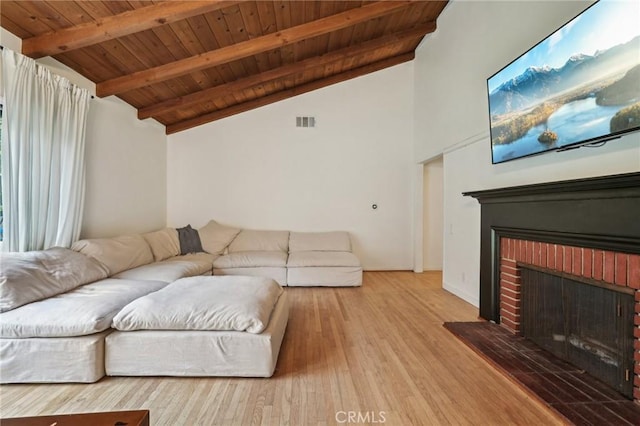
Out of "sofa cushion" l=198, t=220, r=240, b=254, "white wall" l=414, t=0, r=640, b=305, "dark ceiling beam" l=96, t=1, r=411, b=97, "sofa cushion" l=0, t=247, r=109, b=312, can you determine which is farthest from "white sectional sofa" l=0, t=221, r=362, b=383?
"dark ceiling beam" l=96, t=1, r=411, b=97

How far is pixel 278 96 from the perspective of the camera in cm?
522

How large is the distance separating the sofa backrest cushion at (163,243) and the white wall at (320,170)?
881mm

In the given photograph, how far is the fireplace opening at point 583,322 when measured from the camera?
167cm

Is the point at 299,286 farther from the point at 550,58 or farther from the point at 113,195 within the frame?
the point at 550,58

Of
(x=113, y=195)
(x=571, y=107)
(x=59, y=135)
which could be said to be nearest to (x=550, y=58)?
(x=571, y=107)

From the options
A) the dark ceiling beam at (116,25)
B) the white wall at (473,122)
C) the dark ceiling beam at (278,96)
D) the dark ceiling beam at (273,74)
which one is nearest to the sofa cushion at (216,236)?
the dark ceiling beam at (278,96)

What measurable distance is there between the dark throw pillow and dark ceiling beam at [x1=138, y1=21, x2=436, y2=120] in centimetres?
187

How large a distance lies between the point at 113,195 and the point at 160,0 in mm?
2506

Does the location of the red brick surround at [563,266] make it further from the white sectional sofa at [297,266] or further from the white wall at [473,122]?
the white sectional sofa at [297,266]

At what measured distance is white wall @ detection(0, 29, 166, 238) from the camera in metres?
3.45

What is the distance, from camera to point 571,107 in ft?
6.13

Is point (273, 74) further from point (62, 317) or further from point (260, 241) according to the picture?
point (62, 317)

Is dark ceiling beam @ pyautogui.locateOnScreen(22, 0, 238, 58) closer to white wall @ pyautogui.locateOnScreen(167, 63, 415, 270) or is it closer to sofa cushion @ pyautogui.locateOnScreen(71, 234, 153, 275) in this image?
sofa cushion @ pyautogui.locateOnScreen(71, 234, 153, 275)

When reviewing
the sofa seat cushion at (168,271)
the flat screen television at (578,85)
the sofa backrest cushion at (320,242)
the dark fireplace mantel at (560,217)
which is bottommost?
the sofa seat cushion at (168,271)
